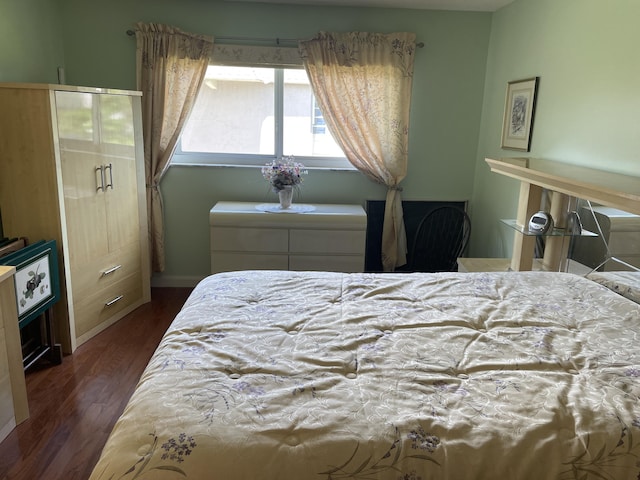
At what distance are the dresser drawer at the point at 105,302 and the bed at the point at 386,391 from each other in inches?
59.1

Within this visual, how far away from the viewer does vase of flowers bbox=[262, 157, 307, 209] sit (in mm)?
3754

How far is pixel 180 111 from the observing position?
388cm

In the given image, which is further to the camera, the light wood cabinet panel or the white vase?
the white vase

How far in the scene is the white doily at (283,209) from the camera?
3.81 metres

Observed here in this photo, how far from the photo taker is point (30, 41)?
3.33 meters

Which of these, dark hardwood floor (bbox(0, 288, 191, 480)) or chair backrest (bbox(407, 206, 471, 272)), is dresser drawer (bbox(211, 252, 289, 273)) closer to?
dark hardwood floor (bbox(0, 288, 191, 480))

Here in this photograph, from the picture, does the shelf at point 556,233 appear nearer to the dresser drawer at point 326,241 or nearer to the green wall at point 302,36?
the dresser drawer at point 326,241

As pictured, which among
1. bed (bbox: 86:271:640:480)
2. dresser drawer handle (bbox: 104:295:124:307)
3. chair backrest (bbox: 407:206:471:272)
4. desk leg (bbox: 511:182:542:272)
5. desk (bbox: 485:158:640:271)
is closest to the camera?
bed (bbox: 86:271:640:480)

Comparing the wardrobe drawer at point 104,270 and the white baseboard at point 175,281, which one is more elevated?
the wardrobe drawer at point 104,270

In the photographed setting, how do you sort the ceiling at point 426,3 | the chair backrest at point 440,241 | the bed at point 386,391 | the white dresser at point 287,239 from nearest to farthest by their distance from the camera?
the bed at point 386,391 < the ceiling at point 426,3 < the white dresser at point 287,239 < the chair backrest at point 440,241

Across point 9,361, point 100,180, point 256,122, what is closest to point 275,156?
point 256,122

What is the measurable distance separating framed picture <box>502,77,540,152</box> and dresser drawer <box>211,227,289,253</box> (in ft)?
5.80

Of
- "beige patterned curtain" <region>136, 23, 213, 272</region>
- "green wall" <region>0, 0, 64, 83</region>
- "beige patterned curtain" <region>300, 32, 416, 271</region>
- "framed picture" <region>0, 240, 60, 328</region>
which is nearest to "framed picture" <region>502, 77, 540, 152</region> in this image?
"beige patterned curtain" <region>300, 32, 416, 271</region>

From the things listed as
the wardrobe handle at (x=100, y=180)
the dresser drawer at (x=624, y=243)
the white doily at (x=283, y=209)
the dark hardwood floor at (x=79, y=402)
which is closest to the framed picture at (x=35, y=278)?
the dark hardwood floor at (x=79, y=402)
